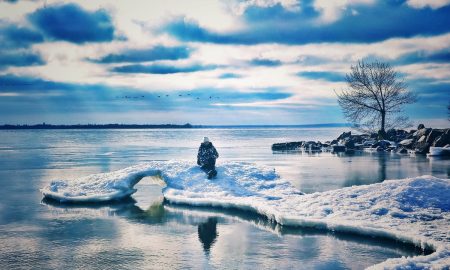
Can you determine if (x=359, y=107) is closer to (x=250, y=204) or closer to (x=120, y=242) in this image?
(x=250, y=204)

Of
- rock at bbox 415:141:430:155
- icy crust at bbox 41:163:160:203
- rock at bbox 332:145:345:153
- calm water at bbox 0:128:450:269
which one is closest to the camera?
calm water at bbox 0:128:450:269

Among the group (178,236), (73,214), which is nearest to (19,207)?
(73,214)

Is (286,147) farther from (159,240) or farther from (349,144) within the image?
(159,240)

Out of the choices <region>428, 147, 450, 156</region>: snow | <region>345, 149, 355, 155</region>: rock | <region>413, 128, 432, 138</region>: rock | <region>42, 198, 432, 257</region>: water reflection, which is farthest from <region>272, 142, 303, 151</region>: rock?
<region>42, 198, 432, 257</region>: water reflection

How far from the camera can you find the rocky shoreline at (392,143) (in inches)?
1527

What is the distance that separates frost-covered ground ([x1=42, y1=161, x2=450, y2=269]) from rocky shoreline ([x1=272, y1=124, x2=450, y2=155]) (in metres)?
24.5

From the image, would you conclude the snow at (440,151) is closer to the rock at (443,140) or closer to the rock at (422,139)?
the rock at (443,140)

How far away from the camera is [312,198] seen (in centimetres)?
1451

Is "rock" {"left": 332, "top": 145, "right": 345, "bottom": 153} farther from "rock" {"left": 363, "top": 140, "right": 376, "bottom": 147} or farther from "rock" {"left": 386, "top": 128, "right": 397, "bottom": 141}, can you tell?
"rock" {"left": 386, "top": 128, "right": 397, "bottom": 141}

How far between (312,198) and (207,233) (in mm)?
4061

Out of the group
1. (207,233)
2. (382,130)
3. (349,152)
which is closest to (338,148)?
(349,152)

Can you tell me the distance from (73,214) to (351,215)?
27.3 ft

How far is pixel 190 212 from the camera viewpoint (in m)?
14.8

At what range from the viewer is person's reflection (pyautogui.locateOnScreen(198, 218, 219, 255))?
1087 cm
